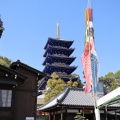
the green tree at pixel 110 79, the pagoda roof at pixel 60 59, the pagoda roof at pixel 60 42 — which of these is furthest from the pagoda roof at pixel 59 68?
the green tree at pixel 110 79

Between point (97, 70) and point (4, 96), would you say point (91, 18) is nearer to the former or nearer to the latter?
point (97, 70)

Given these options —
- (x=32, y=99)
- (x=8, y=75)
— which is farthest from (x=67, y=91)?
(x=8, y=75)

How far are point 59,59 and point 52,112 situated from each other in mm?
38170

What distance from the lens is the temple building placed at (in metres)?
63.8

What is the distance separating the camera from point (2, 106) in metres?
16.3

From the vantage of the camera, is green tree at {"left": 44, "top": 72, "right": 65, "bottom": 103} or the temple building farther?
the temple building

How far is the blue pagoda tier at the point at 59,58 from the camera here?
63.7 metres

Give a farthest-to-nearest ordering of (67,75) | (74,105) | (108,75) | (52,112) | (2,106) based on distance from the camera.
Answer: (67,75) → (108,75) → (52,112) → (74,105) → (2,106)

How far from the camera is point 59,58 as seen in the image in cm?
6544

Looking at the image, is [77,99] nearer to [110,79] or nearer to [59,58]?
[110,79]

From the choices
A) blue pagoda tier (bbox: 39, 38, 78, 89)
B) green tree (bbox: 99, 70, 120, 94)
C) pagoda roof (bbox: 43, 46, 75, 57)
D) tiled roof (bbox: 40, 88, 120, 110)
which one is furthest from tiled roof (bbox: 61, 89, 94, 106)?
pagoda roof (bbox: 43, 46, 75, 57)

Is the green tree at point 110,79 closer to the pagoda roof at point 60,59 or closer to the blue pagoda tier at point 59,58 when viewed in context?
the blue pagoda tier at point 59,58

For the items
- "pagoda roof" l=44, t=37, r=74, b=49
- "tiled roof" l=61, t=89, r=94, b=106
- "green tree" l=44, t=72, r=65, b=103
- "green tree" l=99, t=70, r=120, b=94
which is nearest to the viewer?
"tiled roof" l=61, t=89, r=94, b=106

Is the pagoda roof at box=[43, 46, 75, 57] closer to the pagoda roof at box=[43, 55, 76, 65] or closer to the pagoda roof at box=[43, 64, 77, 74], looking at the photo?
the pagoda roof at box=[43, 55, 76, 65]
